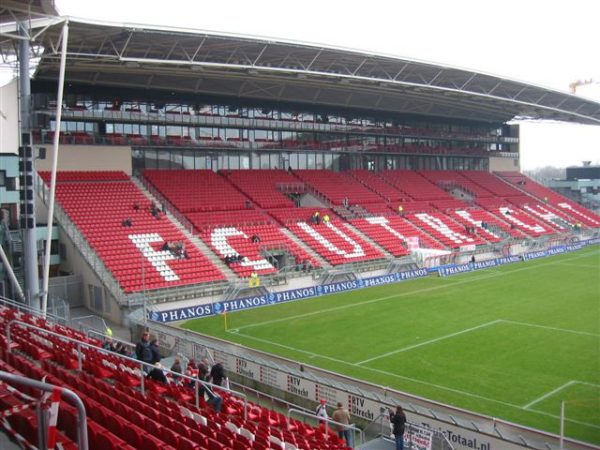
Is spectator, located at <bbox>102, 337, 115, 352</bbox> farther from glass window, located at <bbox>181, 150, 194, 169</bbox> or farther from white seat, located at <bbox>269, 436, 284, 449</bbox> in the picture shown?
glass window, located at <bbox>181, 150, 194, 169</bbox>

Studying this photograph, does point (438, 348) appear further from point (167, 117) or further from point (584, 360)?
point (167, 117)

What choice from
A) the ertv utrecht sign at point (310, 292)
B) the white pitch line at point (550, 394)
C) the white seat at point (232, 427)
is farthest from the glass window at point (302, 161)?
the white seat at point (232, 427)

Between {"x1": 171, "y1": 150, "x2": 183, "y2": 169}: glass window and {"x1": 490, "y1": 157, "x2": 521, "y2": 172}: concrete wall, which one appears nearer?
{"x1": 171, "y1": 150, "x2": 183, "y2": 169}: glass window

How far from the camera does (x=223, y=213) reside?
3597cm

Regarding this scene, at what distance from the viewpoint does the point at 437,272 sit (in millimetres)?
36188

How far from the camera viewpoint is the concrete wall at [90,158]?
33562 mm

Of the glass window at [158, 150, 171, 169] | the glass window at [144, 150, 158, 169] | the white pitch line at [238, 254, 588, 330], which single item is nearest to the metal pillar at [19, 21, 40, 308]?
the white pitch line at [238, 254, 588, 330]

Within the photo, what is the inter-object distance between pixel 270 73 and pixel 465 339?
20.6 metres

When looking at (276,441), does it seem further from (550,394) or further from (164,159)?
(164,159)

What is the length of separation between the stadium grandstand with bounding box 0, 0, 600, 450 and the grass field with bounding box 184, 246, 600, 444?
2.11m

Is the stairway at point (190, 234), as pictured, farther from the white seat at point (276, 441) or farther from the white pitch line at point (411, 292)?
the white seat at point (276, 441)

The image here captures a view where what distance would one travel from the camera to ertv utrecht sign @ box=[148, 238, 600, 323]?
24672 mm

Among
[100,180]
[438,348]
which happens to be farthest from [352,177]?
[438,348]

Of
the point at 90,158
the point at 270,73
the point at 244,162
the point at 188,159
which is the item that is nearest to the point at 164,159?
the point at 188,159
